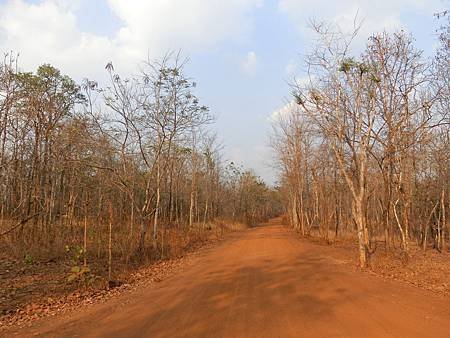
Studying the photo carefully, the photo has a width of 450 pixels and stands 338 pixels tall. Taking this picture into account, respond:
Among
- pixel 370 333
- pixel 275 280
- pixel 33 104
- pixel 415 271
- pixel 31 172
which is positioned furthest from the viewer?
pixel 31 172

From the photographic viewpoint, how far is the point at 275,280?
10492mm

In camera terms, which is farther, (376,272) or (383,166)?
(383,166)

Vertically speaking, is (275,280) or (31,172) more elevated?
(31,172)

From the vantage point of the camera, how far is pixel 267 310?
7.26 m

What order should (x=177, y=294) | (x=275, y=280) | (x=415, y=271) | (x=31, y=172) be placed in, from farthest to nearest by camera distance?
(x=31, y=172), (x=415, y=271), (x=275, y=280), (x=177, y=294)

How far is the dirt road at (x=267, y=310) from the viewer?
20.1 feet

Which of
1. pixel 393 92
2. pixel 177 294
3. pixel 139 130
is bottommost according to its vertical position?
pixel 177 294

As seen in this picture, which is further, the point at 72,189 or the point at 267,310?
the point at 72,189

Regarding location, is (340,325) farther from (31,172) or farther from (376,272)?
(31,172)

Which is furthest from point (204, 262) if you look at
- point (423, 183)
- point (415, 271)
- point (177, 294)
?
point (423, 183)

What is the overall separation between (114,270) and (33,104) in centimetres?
799

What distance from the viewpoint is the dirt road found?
20.1 ft

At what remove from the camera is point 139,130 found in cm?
1684

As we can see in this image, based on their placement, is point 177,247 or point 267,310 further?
point 177,247
